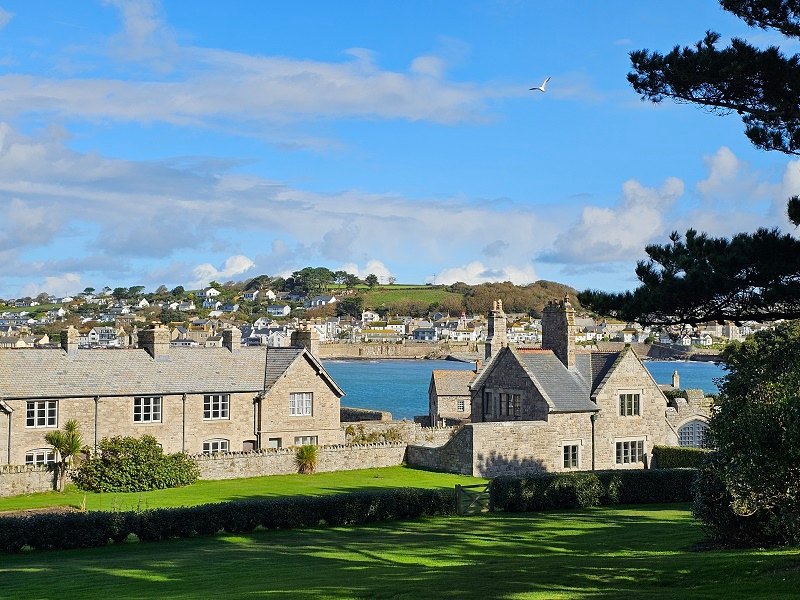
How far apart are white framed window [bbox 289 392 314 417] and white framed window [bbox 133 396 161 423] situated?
636 cm

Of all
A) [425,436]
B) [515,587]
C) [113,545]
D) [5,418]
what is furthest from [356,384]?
[515,587]

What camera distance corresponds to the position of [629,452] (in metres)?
42.9

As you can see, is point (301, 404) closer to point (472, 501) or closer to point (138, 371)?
point (138, 371)

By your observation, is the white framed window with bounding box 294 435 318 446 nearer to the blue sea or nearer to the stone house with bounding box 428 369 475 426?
the stone house with bounding box 428 369 475 426

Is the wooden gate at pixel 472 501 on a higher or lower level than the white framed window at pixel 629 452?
lower

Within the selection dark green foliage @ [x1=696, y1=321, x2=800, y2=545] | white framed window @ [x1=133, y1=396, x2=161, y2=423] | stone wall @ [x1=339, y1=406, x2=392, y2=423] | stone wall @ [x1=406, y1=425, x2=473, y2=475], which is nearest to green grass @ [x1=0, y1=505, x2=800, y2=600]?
dark green foliage @ [x1=696, y1=321, x2=800, y2=545]

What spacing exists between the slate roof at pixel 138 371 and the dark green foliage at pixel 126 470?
5.42 meters

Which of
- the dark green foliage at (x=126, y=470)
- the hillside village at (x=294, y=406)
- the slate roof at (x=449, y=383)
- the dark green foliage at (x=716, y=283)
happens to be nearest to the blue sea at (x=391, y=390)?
the slate roof at (x=449, y=383)

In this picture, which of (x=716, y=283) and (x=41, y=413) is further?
(x=41, y=413)

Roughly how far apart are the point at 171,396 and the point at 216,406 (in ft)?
7.45

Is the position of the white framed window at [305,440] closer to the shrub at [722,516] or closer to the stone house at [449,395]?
the stone house at [449,395]

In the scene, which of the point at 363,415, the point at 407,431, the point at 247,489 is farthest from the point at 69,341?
the point at 363,415

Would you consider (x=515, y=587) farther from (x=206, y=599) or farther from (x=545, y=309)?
(x=545, y=309)

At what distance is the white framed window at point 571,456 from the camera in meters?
41.2
